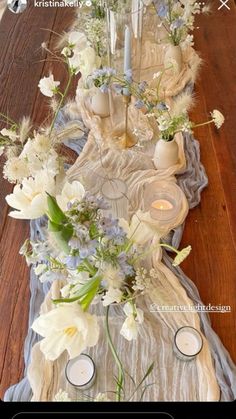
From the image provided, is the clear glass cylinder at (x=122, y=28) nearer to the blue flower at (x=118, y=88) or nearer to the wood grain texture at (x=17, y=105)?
the blue flower at (x=118, y=88)

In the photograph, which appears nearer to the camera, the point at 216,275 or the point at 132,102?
the point at 216,275

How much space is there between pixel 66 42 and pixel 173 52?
1.28 ft

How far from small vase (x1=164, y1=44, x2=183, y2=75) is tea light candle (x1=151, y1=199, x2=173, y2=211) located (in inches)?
20.2

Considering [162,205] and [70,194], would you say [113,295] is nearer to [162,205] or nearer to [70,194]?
[70,194]

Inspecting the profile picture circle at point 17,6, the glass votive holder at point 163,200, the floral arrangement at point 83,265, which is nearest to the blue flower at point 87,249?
the floral arrangement at point 83,265

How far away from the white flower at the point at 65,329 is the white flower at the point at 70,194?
0.58 feet

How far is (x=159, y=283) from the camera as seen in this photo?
2.91 feet

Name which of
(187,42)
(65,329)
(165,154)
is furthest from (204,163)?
(65,329)

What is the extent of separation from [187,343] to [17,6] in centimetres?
145

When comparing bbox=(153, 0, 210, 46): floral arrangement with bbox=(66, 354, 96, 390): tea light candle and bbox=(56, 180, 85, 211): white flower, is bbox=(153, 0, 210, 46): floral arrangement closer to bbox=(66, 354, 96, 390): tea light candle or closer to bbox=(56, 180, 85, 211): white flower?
bbox=(56, 180, 85, 211): white flower

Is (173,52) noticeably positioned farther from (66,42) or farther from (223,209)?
(223,209)

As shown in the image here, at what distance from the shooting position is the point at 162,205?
39.8 inches

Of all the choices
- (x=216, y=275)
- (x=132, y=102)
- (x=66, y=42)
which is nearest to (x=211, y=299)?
(x=216, y=275)

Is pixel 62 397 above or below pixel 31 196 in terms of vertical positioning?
below
